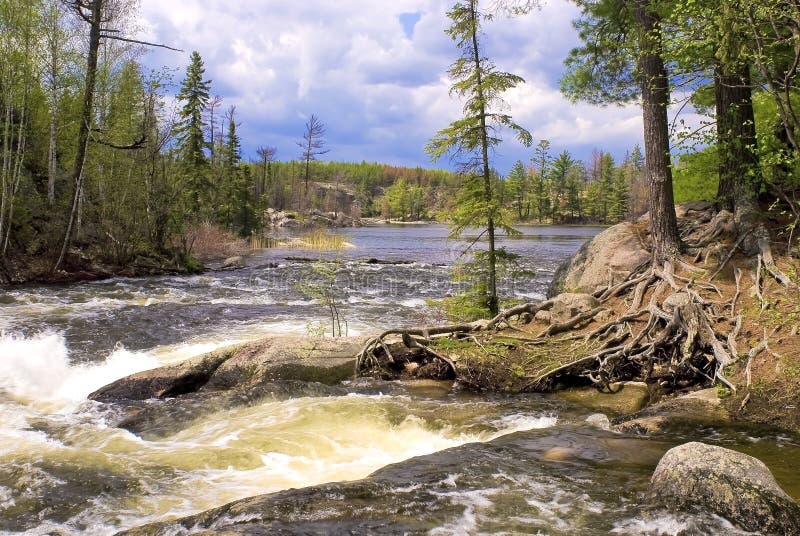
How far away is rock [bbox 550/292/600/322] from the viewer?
9695mm

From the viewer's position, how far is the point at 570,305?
32.4 ft

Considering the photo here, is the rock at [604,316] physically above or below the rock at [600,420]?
above

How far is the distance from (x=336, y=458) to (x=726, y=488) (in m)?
3.83

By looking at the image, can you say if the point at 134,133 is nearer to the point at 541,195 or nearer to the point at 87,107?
the point at 87,107

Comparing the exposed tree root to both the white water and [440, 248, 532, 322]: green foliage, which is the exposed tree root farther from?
[440, 248, 532, 322]: green foliage

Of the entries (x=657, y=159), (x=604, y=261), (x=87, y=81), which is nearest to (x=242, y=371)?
(x=604, y=261)

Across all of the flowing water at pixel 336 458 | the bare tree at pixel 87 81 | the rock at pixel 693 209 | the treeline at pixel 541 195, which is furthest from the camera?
the treeline at pixel 541 195

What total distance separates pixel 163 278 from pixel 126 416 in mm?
17025

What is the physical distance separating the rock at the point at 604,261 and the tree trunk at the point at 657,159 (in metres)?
0.73

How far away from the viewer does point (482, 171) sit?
12.3m

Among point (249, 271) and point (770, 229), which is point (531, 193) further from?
point (770, 229)

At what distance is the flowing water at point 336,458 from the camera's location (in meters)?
4.01

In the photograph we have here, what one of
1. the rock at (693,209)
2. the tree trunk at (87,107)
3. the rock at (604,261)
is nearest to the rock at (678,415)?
the rock at (604,261)

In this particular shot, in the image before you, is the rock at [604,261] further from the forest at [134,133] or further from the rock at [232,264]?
the rock at [232,264]
